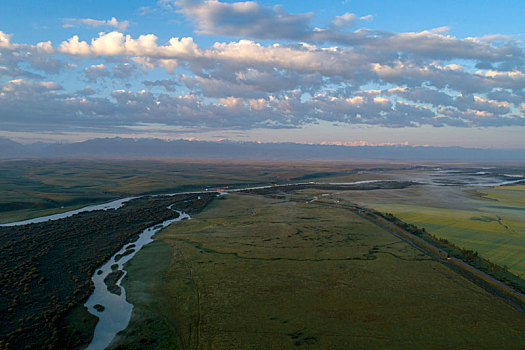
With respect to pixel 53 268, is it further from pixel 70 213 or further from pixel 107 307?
pixel 70 213

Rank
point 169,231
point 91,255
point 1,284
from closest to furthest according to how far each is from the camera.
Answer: point 1,284, point 91,255, point 169,231

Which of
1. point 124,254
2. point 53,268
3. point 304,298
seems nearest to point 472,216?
point 304,298

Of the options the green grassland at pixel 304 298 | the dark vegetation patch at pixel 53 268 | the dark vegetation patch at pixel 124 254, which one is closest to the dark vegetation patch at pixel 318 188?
the dark vegetation patch at pixel 53 268

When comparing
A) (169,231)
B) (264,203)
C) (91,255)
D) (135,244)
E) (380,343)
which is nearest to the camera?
(380,343)

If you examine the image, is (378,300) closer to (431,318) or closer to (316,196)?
(431,318)

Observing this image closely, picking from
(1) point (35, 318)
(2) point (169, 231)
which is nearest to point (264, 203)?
(2) point (169, 231)

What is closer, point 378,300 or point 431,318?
point 431,318

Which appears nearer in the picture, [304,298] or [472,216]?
[304,298]

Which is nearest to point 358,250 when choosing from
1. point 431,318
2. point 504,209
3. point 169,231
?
point 431,318

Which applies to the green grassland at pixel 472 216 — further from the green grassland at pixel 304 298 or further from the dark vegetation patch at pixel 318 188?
the dark vegetation patch at pixel 318 188
